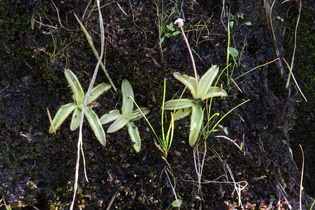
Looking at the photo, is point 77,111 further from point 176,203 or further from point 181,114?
point 176,203

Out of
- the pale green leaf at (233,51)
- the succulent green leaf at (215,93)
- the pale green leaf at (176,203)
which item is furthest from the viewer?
the pale green leaf at (233,51)

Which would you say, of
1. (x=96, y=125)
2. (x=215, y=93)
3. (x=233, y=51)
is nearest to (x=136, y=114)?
(x=96, y=125)

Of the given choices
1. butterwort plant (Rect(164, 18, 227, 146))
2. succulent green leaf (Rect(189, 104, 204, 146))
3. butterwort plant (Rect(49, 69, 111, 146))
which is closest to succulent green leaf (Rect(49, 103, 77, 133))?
butterwort plant (Rect(49, 69, 111, 146))

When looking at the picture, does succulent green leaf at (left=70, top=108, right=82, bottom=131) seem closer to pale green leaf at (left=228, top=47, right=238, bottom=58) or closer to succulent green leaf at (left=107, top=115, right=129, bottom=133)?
succulent green leaf at (left=107, top=115, right=129, bottom=133)

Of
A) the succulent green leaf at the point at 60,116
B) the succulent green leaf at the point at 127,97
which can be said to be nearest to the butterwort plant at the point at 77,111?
the succulent green leaf at the point at 60,116

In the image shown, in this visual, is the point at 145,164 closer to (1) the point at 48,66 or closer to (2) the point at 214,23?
(1) the point at 48,66

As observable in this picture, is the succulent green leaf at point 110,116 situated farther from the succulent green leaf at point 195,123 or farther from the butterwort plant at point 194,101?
the succulent green leaf at point 195,123

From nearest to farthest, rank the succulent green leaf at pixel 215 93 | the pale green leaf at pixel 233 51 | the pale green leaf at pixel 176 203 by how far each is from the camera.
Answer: the pale green leaf at pixel 176 203, the succulent green leaf at pixel 215 93, the pale green leaf at pixel 233 51
